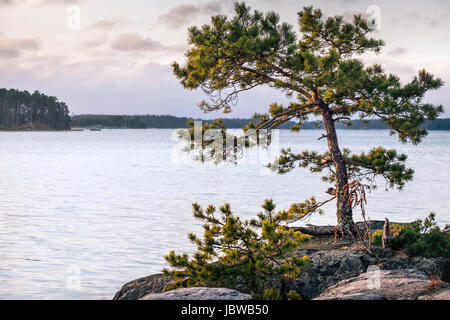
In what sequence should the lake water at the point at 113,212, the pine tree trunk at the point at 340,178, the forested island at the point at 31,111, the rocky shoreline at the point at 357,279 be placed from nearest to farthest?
the rocky shoreline at the point at 357,279
the pine tree trunk at the point at 340,178
the lake water at the point at 113,212
the forested island at the point at 31,111

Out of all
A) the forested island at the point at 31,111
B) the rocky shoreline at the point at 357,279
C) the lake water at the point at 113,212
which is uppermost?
the forested island at the point at 31,111

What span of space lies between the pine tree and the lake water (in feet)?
6.92

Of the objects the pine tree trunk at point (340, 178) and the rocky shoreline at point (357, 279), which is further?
the pine tree trunk at point (340, 178)

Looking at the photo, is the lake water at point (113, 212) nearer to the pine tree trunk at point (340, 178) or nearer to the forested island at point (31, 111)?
the pine tree trunk at point (340, 178)

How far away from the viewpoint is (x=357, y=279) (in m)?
8.02

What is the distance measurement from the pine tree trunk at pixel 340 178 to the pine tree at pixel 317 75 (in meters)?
0.02

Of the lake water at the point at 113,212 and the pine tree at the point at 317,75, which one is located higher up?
the pine tree at the point at 317,75

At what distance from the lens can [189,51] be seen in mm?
11820

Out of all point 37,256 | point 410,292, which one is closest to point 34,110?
point 37,256

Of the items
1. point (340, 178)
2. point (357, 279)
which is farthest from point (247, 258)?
point (340, 178)

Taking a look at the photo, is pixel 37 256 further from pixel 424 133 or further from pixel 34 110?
pixel 34 110

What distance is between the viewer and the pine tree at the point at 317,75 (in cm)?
1096

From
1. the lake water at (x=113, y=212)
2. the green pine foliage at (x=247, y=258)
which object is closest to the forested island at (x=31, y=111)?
the lake water at (x=113, y=212)

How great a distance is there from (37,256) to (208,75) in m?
7.17
